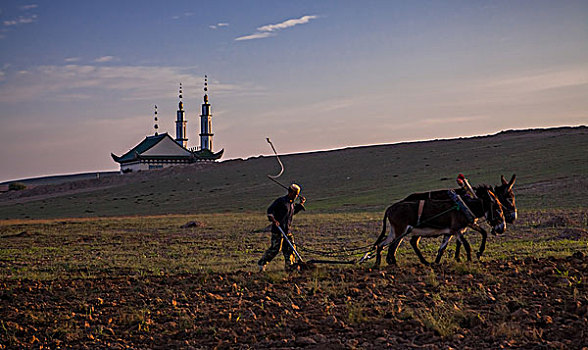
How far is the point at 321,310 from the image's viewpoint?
9.52 m

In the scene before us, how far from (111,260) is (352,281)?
28.0ft

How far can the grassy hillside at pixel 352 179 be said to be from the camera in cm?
4259

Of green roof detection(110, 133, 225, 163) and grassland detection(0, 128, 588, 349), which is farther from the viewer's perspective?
green roof detection(110, 133, 225, 163)

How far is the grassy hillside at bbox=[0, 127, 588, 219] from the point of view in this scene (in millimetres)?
42594

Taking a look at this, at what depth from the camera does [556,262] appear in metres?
12.1

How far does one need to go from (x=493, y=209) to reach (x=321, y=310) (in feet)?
16.7

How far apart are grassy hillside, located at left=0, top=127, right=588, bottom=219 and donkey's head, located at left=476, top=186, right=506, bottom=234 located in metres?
18.1

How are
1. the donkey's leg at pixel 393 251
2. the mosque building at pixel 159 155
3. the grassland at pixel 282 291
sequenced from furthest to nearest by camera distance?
1. the mosque building at pixel 159 155
2. the donkey's leg at pixel 393 251
3. the grassland at pixel 282 291

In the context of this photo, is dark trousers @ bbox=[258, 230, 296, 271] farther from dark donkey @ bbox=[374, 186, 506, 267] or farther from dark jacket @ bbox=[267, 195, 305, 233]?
dark donkey @ bbox=[374, 186, 506, 267]

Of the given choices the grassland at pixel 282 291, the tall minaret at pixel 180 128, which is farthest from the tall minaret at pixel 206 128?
the grassland at pixel 282 291

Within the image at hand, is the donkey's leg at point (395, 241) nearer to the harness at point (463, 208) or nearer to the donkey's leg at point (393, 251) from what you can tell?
the donkey's leg at point (393, 251)

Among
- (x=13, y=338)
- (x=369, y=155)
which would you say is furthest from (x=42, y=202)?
(x=13, y=338)

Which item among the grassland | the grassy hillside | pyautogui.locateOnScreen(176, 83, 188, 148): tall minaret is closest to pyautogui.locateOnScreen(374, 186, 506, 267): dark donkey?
the grassland

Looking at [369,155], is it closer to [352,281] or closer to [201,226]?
[201,226]
